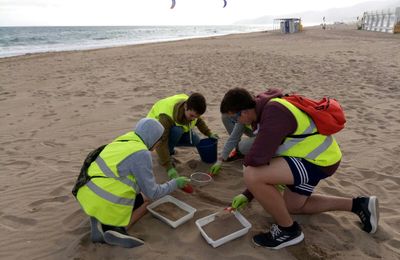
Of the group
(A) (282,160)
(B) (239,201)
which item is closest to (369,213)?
(A) (282,160)

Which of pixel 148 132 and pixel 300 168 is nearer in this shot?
pixel 300 168

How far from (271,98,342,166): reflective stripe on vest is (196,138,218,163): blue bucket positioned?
50.1 inches

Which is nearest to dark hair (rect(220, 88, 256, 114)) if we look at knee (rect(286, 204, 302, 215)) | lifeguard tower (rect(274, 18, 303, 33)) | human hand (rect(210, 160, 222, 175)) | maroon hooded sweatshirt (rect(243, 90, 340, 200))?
maroon hooded sweatshirt (rect(243, 90, 340, 200))

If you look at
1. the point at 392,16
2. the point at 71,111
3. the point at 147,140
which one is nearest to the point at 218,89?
the point at 71,111

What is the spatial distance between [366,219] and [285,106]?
111cm

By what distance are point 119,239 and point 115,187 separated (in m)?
0.37

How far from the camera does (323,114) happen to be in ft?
7.51

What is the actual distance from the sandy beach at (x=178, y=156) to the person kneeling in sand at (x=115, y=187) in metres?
0.13

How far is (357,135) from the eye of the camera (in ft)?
14.3

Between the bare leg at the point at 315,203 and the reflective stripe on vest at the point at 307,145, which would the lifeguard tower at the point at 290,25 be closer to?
the bare leg at the point at 315,203

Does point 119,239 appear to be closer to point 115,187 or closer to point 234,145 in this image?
point 115,187

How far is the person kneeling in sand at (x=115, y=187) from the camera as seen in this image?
232 cm

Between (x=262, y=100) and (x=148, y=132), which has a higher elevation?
(x=262, y=100)

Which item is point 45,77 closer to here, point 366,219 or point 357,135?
point 357,135
